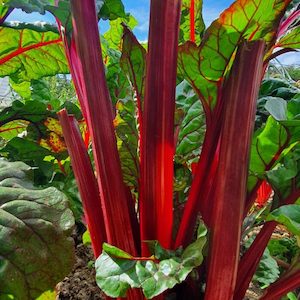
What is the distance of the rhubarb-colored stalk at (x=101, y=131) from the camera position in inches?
25.2

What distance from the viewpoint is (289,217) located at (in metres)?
0.54

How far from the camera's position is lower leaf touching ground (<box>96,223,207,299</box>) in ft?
1.68

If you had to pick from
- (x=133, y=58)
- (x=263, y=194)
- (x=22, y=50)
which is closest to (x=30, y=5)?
(x=133, y=58)

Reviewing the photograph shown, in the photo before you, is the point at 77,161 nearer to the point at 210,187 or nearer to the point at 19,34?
the point at 210,187

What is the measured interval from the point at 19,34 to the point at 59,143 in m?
0.27

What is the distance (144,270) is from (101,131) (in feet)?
0.73

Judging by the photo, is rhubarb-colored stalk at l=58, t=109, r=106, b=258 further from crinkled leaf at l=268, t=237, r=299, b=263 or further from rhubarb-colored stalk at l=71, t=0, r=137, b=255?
crinkled leaf at l=268, t=237, r=299, b=263

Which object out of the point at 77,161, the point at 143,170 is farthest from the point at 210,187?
the point at 77,161

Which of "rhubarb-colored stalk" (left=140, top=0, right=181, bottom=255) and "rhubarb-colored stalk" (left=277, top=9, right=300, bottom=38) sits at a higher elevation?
"rhubarb-colored stalk" (left=277, top=9, right=300, bottom=38)

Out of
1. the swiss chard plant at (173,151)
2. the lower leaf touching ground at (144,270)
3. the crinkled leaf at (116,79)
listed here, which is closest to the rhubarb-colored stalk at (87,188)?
the swiss chard plant at (173,151)

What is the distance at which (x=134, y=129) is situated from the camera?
2.50ft

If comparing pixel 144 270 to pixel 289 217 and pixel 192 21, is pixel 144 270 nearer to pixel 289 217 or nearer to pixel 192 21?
pixel 289 217

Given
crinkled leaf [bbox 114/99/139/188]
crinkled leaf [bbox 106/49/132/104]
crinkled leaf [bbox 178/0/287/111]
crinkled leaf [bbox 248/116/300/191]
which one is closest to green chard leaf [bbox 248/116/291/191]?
crinkled leaf [bbox 248/116/300/191]

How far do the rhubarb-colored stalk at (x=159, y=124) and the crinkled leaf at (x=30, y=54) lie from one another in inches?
17.8
